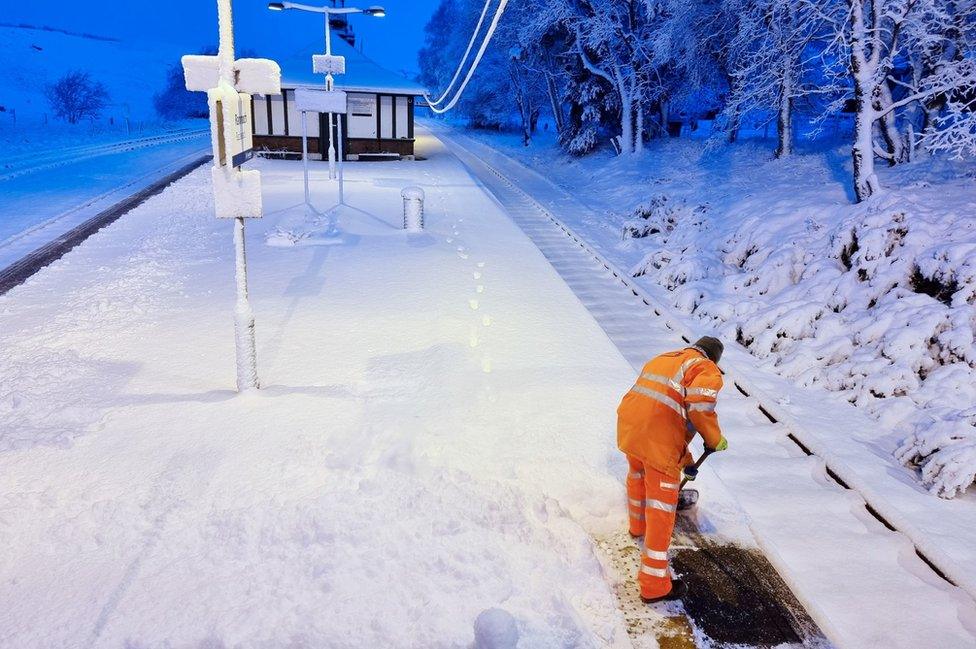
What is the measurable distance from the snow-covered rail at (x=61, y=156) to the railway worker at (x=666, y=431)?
25.4m

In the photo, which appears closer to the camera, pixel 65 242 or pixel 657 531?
pixel 657 531

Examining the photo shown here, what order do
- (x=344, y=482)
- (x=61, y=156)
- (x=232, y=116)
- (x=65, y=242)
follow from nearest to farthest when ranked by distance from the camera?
1. (x=344, y=482)
2. (x=232, y=116)
3. (x=65, y=242)
4. (x=61, y=156)

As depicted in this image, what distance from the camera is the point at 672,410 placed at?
4406 mm

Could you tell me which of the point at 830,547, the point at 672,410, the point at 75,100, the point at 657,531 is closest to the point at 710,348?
the point at 672,410

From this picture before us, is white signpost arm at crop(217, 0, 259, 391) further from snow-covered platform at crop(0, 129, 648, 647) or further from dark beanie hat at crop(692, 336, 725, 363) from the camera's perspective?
dark beanie hat at crop(692, 336, 725, 363)

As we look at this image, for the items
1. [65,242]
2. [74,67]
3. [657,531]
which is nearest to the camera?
[657,531]

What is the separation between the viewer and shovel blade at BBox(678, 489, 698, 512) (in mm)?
5125

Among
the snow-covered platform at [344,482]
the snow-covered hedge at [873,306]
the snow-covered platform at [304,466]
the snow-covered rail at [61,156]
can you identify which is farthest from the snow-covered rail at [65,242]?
the snow-covered hedge at [873,306]

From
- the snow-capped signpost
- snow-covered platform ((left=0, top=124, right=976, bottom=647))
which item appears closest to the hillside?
snow-covered platform ((left=0, top=124, right=976, bottom=647))

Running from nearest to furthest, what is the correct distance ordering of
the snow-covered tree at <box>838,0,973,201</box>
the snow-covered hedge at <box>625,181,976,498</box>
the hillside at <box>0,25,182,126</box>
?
the snow-covered hedge at <box>625,181,976,498</box> → the snow-covered tree at <box>838,0,973,201</box> → the hillside at <box>0,25,182,126</box>

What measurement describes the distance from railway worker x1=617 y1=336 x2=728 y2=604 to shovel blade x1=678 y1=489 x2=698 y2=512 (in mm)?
745

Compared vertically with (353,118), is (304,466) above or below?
below

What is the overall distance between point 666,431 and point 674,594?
1154mm

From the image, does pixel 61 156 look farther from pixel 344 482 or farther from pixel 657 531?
pixel 657 531
